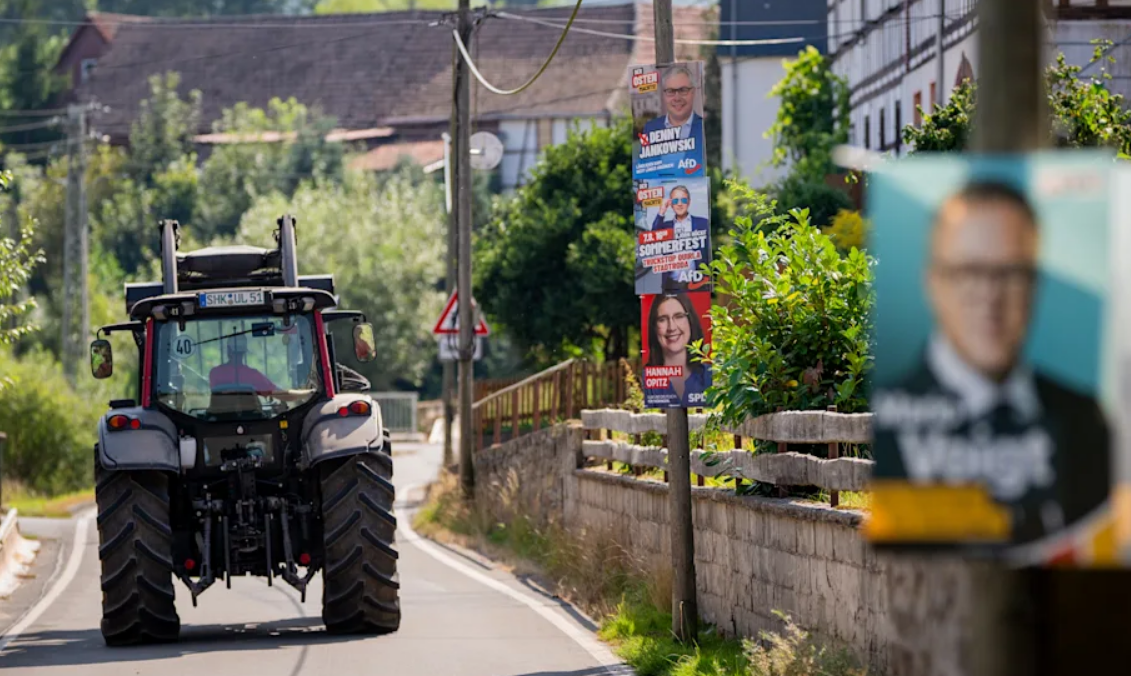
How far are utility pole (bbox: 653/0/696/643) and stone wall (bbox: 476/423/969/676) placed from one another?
0.78 feet

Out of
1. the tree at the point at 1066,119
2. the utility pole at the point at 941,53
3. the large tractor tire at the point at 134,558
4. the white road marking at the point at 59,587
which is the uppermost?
the utility pole at the point at 941,53

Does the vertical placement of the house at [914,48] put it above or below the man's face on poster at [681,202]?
above

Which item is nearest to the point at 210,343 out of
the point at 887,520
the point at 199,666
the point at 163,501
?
the point at 163,501

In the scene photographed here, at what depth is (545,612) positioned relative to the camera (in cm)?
1777

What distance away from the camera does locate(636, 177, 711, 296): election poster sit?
47.6 feet

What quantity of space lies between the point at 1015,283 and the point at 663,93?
31.6 feet

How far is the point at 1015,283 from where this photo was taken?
16.9 feet

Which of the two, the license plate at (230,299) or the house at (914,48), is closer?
the license plate at (230,299)

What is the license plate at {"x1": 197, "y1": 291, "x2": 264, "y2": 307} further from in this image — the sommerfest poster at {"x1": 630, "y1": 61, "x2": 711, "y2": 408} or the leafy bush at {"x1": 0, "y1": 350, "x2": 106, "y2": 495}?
the leafy bush at {"x1": 0, "y1": 350, "x2": 106, "y2": 495}

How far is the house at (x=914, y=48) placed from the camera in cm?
3008

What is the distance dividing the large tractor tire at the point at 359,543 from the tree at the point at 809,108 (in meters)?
30.5

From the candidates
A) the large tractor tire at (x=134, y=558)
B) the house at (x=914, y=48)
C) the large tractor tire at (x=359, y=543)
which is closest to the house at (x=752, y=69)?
the house at (x=914, y=48)

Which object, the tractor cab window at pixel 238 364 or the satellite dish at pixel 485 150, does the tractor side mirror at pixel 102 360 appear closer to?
the tractor cab window at pixel 238 364

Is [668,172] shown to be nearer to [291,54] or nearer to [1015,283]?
[1015,283]
